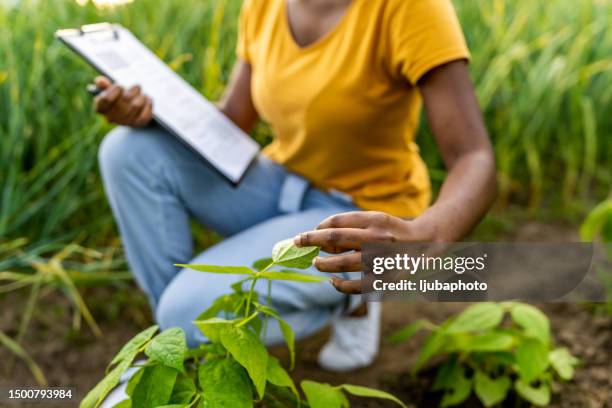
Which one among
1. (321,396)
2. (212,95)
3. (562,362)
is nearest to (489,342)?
(562,362)

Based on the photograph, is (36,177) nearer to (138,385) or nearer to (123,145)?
(123,145)

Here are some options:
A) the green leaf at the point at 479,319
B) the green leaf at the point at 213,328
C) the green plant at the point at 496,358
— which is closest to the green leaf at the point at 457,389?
the green plant at the point at 496,358

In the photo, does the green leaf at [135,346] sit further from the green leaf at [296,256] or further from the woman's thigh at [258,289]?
the woman's thigh at [258,289]

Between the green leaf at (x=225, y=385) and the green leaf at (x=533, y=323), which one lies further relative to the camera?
the green leaf at (x=533, y=323)

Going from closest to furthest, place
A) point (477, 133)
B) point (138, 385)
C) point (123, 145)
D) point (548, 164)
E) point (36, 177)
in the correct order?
point (138, 385) → point (477, 133) → point (123, 145) → point (36, 177) → point (548, 164)

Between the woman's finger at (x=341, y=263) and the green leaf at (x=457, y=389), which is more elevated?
the woman's finger at (x=341, y=263)

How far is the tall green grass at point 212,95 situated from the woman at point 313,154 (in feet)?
1.42

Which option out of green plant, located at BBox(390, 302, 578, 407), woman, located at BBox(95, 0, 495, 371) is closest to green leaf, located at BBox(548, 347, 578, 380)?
green plant, located at BBox(390, 302, 578, 407)

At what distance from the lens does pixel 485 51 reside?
8.14 ft

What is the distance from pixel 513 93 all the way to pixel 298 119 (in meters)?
1.25

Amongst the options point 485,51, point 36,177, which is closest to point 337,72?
point 36,177

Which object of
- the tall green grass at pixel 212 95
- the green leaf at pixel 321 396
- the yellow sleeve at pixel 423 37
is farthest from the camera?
the tall green grass at pixel 212 95

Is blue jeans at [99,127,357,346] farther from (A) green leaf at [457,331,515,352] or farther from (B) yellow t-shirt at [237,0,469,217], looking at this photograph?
(A) green leaf at [457,331,515,352]

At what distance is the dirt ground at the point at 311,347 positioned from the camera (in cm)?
155
